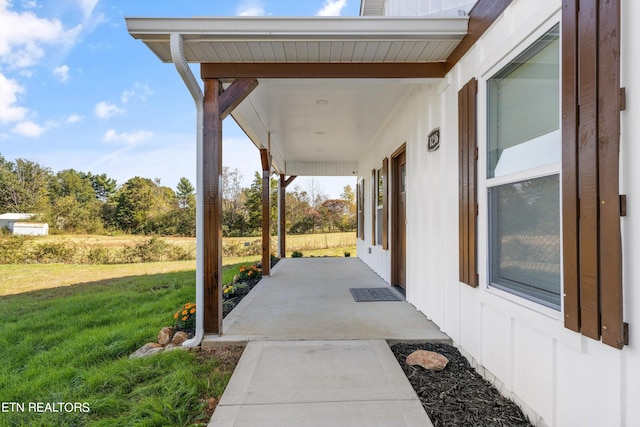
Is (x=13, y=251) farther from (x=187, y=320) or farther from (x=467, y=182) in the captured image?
(x=467, y=182)

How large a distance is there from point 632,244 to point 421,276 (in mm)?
2537

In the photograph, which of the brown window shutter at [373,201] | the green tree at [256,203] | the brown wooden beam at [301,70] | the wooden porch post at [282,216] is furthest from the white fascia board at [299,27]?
the green tree at [256,203]

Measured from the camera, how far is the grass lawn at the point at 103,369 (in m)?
1.93

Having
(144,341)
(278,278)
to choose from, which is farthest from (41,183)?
(144,341)

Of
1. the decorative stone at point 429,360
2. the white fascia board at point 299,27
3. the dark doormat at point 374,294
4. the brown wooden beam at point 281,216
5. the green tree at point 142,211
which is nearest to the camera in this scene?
the decorative stone at point 429,360

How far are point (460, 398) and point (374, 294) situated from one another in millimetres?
2557

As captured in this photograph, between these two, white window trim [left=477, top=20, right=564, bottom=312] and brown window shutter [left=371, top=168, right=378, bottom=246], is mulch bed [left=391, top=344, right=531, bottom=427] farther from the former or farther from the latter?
brown window shutter [left=371, top=168, right=378, bottom=246]

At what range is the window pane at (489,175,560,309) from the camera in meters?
1.65

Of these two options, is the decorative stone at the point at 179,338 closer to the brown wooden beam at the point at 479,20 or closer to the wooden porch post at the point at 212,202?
the wooden porch post at the point at 212,202

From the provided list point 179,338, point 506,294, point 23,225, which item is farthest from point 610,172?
point 23,225

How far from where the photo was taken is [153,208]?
17.5 metres

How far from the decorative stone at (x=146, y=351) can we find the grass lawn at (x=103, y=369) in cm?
11

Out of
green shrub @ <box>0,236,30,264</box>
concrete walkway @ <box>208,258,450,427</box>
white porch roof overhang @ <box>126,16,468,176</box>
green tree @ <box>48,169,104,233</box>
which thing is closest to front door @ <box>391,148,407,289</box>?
concrete walkway @ <box>208,258,450,427</box>

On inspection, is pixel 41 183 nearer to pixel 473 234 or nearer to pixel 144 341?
pixel 144 341
